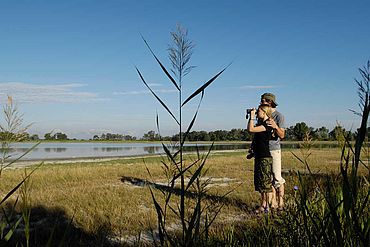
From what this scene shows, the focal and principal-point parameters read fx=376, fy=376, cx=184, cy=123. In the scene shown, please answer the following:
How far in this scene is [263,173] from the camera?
603cm

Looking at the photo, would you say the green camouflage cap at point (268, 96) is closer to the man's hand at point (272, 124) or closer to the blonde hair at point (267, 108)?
the blonde hair at point (267, 108)

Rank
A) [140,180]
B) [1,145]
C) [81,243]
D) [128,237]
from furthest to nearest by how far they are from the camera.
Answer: [140,180] → [128,237] → [81,243] → [1,145]

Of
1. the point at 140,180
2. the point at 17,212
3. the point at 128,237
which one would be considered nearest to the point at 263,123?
the point at 128,237

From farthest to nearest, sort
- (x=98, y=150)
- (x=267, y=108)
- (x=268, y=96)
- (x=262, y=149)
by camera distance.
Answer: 1. (x=98, y=150)
2. (x=268, y=96)
3. (x=262, y=149)
4. (x=267, y=108)

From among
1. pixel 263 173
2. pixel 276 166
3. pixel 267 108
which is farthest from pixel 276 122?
pixel 263 173

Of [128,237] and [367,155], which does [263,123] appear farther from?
[367,155]

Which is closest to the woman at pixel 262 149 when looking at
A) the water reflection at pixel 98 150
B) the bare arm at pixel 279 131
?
the bare arm at pixel 279 131

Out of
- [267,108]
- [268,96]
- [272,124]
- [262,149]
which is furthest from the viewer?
[268,96]

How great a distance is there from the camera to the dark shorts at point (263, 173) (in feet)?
19.3

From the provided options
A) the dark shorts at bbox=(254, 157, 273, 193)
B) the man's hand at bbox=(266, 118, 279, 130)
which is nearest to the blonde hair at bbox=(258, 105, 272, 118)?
the man's hand at bbox=(266, 118, 279, 130)

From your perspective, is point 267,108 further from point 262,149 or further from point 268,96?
point 262,149

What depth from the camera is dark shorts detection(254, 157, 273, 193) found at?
588 cm

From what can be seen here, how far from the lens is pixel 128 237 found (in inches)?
207

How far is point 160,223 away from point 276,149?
5.23 m
